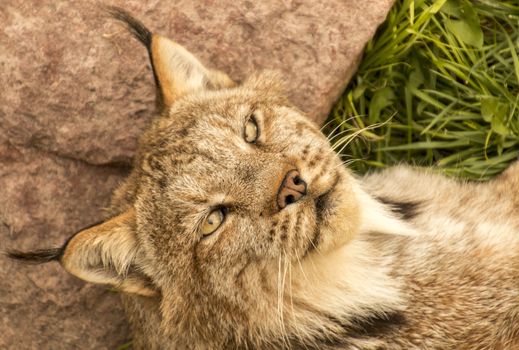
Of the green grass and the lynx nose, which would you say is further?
the green grass

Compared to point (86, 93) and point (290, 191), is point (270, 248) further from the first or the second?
point (86, 93)

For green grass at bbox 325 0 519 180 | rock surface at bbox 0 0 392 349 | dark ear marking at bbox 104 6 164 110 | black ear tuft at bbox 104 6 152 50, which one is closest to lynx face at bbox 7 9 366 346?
dark ear marking at bbox 104 6 164 110

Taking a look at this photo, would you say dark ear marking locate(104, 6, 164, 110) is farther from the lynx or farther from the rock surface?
the rock surface

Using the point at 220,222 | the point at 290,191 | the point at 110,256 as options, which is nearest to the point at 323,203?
the point at 290,191

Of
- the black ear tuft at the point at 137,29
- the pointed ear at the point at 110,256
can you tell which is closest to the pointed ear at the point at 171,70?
the black ear tuft at the point at 137,29

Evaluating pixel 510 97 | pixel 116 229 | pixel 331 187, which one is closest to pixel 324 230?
pixel 331 187

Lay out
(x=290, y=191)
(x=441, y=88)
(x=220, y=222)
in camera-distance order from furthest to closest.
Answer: (x=441, y=88) < (x=220, y=222) < (x=290, y=191)
